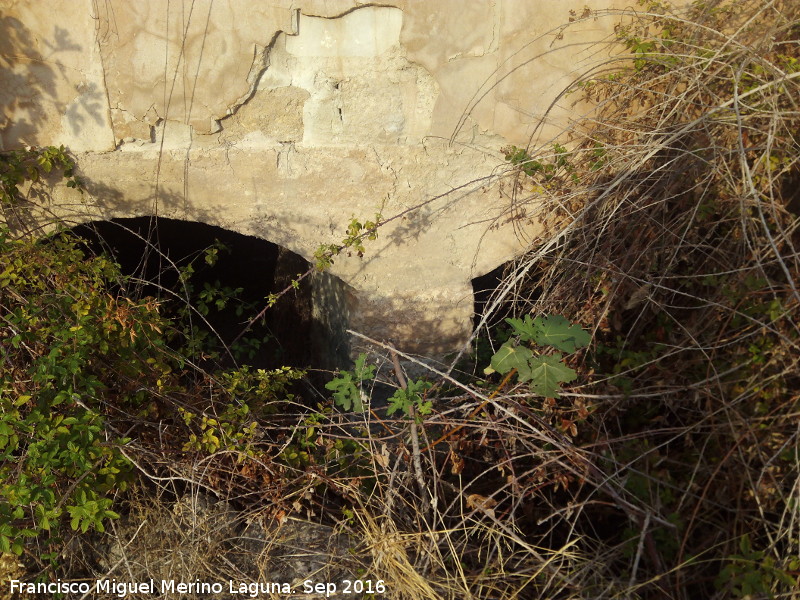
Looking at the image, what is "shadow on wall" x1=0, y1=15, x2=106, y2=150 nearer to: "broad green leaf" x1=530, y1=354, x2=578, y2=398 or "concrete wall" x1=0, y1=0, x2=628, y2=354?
"concrete wall" x1=0, y1=0, x2=628, y2=354

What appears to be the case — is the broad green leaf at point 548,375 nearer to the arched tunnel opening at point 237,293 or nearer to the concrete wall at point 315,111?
the concrete wall at point 315,111

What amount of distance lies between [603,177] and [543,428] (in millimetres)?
1079

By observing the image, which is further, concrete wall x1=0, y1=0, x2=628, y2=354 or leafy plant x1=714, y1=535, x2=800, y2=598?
concrete wall x1=0, y1=0, x2=628, y2=354

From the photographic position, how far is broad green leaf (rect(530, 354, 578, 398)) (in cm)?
202

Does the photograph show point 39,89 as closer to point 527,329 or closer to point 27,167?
point 27,167

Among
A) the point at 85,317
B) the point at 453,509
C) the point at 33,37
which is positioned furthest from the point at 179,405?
the point at 33,37

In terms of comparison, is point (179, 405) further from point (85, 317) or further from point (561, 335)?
point (561, 335)

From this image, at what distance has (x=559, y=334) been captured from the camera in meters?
2.05

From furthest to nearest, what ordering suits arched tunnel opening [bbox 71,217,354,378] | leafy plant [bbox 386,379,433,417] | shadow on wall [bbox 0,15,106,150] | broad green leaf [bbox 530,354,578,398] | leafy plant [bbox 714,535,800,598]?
arched tunnel opening [bbox 71,217,354,378], shadow on wall [bbox 0,15,106,150], leafy plant [bbox 386,379,433,417], broad green leaf [bbox 530,354,578,398], leafy plant [bbox 714,535,800,598]

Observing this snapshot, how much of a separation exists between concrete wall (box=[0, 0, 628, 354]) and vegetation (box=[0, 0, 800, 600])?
0.40 ft

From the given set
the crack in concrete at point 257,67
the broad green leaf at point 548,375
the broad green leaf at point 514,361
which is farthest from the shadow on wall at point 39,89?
the broad green leaf at point 548,375

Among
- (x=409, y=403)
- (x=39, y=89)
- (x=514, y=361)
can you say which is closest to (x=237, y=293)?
(x=39, y=89)

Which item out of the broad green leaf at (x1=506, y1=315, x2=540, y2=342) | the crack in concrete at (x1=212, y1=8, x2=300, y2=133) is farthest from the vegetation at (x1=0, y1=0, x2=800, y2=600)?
the crack in concrete at (x1=212, y1=8, x2=300, y2=133)

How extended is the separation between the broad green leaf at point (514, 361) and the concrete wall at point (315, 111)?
0.90 m
